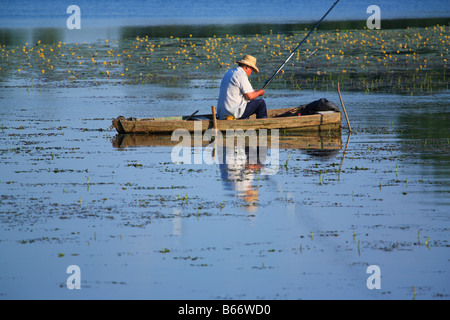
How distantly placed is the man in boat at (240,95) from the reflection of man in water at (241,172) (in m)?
1.49

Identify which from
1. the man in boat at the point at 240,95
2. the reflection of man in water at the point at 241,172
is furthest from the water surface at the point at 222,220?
the man in boat at the point at 240,95

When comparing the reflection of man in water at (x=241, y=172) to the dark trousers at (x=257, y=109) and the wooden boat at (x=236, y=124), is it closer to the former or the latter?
the wooden boat at (x=236, y=124)

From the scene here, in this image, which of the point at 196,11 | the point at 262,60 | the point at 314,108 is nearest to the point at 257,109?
the point at 314,108

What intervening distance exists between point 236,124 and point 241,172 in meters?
3.16

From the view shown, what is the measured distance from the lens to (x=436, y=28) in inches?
1586

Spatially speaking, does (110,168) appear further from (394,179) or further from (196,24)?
(196,24)

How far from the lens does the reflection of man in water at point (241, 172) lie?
10734 mm

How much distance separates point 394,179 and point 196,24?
120ft

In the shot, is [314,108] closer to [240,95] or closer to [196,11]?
[240,95]

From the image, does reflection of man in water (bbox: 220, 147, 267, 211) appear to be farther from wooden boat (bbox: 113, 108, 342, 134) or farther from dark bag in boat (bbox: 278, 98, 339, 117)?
dark bag in boat (bbox: 278, 98, 339, 117)

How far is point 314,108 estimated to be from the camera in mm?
16047
